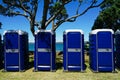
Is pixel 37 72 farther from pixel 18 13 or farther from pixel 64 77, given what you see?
pixel 18 13

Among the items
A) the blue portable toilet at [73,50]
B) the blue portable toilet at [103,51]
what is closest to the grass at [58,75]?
the blue portable toilet at [103,51]

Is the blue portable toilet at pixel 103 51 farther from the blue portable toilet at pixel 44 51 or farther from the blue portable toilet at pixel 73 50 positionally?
the blue portable toilet at pixel 44 51

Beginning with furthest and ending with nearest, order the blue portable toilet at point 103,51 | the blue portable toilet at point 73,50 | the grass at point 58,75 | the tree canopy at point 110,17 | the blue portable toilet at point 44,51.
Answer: the tree canopy at point 110,17 < the blue portable toilet at point 44,51 < the blue portable toilet at point 73,50 < the blue portable toilet at point 103,51 < the grass at point 58,75

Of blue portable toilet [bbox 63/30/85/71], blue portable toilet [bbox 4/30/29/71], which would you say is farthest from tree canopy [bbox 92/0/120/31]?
blue portable toilet [bbox 4/30/29/71]

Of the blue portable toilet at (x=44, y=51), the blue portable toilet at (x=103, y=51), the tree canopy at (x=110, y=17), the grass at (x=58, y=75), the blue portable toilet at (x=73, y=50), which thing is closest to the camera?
the grass at (x=58, y=75)

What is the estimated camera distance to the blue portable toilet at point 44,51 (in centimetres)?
1324

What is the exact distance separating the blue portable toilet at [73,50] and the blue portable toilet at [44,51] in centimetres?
61

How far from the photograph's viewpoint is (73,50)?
1317cm

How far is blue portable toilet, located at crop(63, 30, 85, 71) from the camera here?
514 inches

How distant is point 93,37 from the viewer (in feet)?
42.8

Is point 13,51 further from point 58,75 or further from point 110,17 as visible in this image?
point 110,17

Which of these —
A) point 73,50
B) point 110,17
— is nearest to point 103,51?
point 73,50

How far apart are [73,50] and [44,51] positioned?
1.35 m

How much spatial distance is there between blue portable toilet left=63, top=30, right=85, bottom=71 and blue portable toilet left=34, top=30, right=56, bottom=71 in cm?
61
